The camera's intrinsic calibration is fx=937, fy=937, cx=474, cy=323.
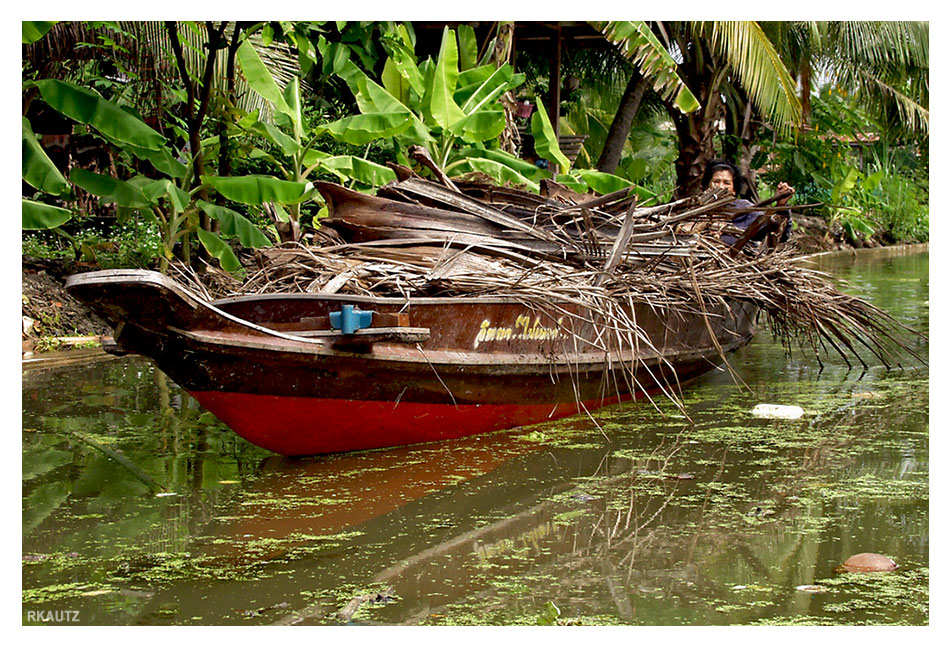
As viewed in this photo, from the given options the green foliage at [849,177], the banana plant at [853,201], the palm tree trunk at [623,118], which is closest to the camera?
the palm tree trunk at [623,118]

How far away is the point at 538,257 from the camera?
5070 mm

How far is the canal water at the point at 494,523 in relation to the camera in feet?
8.47

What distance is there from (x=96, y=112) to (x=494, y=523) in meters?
3.93

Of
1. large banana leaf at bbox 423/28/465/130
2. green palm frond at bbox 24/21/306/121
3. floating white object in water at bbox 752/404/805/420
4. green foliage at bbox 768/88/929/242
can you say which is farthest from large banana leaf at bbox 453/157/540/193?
green foliage at bbox 768/88/929/242

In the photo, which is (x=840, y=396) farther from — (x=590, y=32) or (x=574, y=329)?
(x=590, y=32)

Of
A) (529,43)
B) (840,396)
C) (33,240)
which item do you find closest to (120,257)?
(33,240)

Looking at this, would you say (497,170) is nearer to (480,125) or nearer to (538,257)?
(480,125)

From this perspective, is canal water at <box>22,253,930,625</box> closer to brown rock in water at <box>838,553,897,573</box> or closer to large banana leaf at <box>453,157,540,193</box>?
brown rock in water at <box>838,553,897,573</box>

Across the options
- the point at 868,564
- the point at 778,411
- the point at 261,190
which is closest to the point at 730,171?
the point at 778,411

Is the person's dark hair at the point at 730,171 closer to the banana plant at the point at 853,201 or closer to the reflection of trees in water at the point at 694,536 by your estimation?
the reflection of trees in water at the point at 694,536

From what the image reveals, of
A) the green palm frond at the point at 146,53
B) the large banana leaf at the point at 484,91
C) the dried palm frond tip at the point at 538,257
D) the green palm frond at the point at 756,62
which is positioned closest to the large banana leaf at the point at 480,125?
the large banana leaf at the point at 484,91

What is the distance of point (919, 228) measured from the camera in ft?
80.3

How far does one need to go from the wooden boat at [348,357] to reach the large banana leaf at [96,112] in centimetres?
231

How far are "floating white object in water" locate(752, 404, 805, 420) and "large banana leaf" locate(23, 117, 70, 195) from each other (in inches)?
165
